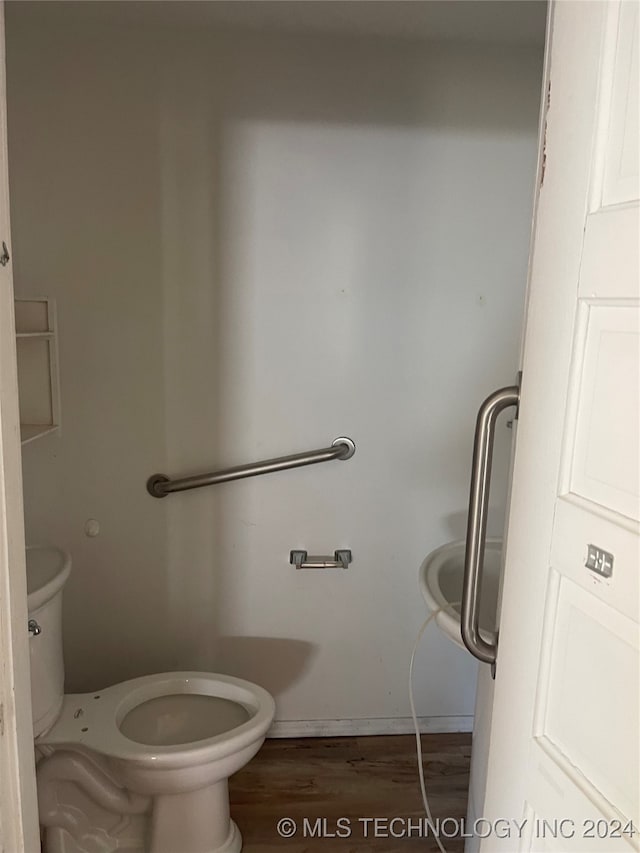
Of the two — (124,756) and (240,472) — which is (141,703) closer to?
(124,756)

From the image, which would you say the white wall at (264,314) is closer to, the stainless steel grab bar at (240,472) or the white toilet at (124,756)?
the stainless steel grab bar at (240,472)

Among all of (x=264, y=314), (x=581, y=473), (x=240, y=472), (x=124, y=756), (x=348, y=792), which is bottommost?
(x=348, y=792)

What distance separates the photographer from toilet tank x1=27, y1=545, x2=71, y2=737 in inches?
56.4

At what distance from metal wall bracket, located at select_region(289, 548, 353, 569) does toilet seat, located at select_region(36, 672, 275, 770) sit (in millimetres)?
391

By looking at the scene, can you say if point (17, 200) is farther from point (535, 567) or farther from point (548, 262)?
point (535, 567)

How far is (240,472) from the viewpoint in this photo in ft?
6.18

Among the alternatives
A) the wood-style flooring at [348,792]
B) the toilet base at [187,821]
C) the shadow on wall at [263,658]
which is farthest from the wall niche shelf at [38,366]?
the wood-style flooring at [348,792]

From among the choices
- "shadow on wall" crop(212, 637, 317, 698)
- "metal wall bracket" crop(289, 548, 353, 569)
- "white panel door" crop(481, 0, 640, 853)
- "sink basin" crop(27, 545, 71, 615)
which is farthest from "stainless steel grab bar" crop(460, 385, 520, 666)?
"shadow on wall" crop(212, 637, 317, 698)

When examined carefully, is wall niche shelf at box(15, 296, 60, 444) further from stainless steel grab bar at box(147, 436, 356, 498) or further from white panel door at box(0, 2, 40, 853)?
white panel door at box(0, 2, 40, 853)

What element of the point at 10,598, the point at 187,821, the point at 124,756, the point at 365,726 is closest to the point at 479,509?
the point at 10,598

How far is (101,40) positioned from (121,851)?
2057 mm

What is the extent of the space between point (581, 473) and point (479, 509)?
225mm

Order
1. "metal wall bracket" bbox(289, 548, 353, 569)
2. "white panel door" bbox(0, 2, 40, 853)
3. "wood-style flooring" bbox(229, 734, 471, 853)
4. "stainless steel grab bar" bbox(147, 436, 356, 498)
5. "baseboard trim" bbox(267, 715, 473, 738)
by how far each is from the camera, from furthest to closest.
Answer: "baseboard trim" bbox(267, 715, 473, 738)
"metal wall bracket" bbox(289, 548, 353, 569)
"stainless steel grab bar" bbox(147, 436, 356, 498)
"wood-style flooring" bbox(229, 734, 471, 853)
"white panel door" bbox(0, 2, 40, 853)

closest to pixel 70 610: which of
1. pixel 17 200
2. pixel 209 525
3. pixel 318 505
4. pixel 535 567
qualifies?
pixel 209 525
